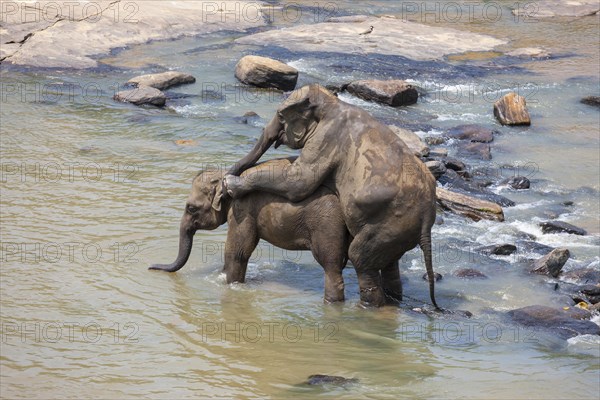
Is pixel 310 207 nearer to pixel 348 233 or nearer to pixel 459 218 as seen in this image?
pixel 348 233

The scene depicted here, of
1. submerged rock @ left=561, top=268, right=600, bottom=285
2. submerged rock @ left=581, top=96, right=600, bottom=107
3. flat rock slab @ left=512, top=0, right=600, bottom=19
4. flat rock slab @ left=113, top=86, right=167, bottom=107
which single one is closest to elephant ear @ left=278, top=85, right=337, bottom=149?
submerged rock @ left=561, top=268, right=600, bottom=285

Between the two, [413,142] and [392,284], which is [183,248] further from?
[413,142]

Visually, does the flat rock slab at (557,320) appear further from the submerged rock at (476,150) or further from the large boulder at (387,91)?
the large boulder at (387,91)

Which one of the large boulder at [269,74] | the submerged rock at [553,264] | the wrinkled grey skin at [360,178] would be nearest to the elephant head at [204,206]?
the wrinkled grey skin at [360,178]

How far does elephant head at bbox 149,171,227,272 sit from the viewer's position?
10555mm

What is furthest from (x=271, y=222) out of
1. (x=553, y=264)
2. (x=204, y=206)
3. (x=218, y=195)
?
(x=553, y=264)

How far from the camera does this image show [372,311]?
33.8ft

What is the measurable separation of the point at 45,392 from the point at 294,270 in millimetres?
3839

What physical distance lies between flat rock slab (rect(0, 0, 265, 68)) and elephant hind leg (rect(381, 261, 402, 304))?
10888mm

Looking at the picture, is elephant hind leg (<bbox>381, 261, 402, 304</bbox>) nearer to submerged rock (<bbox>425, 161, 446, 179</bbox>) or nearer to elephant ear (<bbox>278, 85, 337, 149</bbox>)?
elephant ear (<bbox>278, 85, 337, 149</bbox>)

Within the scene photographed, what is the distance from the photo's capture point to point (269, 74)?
18.8m

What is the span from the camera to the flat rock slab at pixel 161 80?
18.7 meters

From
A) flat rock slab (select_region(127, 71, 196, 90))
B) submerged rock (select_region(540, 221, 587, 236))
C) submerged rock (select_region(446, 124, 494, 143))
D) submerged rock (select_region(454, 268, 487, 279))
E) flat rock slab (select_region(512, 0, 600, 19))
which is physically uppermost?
flat rock slab (select_region(512, 0, 600, 19))

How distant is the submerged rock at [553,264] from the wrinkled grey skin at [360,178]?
2.18 metres
